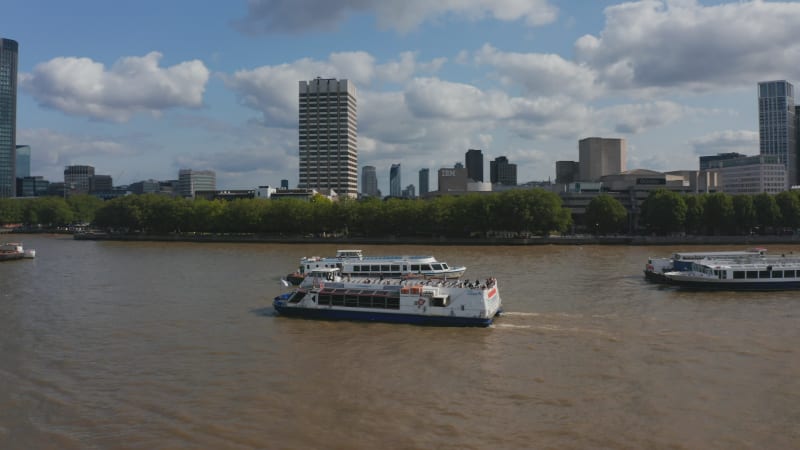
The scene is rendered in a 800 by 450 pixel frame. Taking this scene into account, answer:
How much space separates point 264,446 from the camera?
17.8 meters

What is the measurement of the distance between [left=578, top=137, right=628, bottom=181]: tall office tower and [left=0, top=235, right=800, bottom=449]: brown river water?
151628 millimetres

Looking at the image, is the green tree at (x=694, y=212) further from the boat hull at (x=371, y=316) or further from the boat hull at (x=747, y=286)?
the boat hull at (x=371, y=316)

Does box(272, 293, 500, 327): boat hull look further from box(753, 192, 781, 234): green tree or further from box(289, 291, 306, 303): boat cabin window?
box(753, 192, 781, 234): green tree

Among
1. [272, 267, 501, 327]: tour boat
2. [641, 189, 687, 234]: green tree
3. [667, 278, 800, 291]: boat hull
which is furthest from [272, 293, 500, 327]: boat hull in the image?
[641, 189, 687, 234]: green tree

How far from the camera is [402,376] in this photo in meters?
24.2

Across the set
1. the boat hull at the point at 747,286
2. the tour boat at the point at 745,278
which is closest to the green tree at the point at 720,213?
the tour boat at the point at 745,278

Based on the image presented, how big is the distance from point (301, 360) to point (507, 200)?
89.5 meters

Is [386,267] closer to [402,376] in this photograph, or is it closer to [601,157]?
[402,376]

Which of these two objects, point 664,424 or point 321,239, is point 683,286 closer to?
point 664,424

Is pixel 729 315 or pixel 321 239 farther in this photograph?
pixel 321 239

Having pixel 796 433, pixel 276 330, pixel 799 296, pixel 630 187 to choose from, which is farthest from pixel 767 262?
pixel 630 187

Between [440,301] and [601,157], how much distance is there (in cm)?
16948

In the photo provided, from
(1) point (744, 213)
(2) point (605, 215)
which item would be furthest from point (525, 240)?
(1) point (744, 213)

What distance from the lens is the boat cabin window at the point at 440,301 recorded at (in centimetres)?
3369
